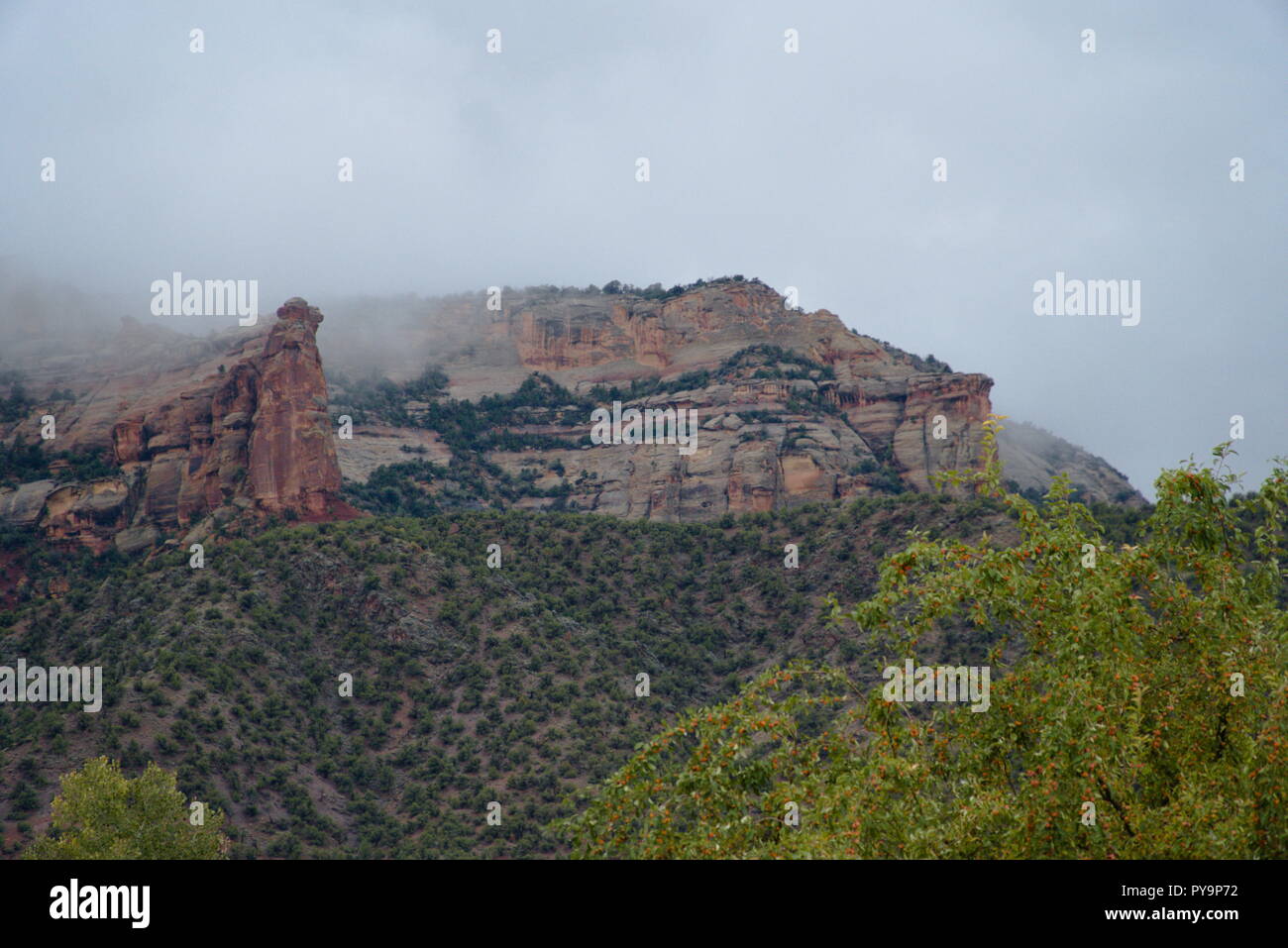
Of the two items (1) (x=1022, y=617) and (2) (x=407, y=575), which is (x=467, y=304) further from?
(1) (x=1022, y=617)

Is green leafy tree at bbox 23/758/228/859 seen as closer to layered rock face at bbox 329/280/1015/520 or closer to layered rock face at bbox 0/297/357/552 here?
layered rock face at bbox 0/297/357/552

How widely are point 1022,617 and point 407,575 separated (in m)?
48.1

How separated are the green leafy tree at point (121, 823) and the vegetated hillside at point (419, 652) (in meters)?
Result: 4.50

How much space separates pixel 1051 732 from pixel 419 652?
146 ft

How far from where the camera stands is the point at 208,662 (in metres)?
44.6

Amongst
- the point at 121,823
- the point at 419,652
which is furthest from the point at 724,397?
the point at 121,823

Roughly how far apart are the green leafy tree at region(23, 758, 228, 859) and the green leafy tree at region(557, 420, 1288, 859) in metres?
23.0

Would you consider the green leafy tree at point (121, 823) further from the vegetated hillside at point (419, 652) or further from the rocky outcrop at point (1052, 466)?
the rocky outcrop at point (1052, 466)

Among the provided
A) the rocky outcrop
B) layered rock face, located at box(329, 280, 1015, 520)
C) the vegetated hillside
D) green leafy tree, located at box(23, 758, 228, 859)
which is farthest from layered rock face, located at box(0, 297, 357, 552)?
the rocky outcrop

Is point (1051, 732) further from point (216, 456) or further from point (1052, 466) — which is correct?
point (1052, 466)

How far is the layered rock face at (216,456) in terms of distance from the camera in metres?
65.3

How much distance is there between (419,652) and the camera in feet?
165

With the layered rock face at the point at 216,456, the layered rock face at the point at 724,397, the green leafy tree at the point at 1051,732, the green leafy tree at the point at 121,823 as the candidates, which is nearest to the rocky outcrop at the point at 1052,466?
the layered rock face at the point at 724,397
